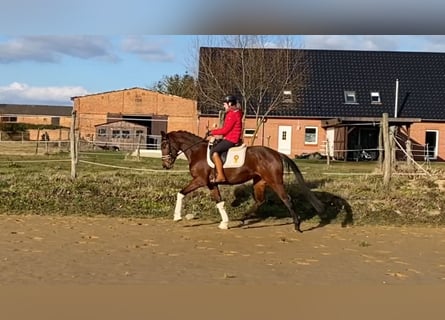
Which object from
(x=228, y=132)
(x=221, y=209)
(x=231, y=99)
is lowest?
(x=221, y=209)

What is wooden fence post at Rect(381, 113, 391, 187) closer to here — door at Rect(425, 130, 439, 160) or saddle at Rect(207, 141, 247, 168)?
saddle at Rect(207, 141, 247, 168)

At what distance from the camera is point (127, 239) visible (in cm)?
948

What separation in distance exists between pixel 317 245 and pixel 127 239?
2.78 metres

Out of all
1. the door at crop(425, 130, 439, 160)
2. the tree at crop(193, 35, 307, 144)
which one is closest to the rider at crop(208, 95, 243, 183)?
the tree at crop(193, 35, 307, 144)

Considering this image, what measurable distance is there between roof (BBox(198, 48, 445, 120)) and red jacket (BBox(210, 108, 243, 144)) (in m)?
31.2

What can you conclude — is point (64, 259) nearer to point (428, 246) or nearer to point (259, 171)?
point (259, 171)

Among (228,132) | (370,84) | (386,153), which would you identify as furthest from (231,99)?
(370,84)

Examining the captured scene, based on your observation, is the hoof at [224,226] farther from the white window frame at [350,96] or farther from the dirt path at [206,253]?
the white window frame at [350,96]

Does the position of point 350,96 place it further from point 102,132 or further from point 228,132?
point 228,132

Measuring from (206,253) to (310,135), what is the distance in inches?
1421

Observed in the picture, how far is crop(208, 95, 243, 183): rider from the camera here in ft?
35.1

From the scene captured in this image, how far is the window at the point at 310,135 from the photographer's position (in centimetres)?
4359

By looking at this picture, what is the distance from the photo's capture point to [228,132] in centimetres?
1080

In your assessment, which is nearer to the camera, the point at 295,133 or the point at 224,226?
the point at 224,226
